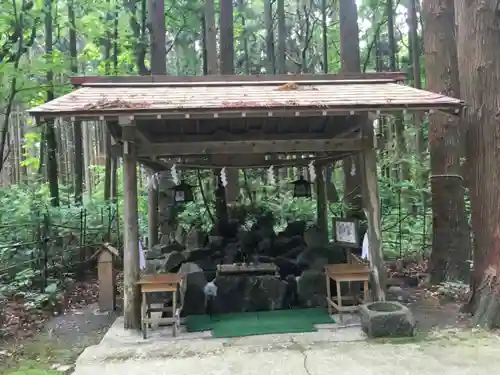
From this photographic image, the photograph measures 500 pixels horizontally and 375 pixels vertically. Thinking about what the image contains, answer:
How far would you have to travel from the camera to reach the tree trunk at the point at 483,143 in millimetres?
5953

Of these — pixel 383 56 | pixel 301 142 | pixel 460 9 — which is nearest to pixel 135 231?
pixel 301 142

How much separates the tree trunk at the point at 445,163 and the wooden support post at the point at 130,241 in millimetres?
5156

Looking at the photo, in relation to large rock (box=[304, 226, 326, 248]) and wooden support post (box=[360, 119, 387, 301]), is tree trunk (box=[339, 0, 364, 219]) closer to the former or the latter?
large rock (box=[304, 226, 326, 248])

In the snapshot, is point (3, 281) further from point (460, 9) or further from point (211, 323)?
point (460, 9)

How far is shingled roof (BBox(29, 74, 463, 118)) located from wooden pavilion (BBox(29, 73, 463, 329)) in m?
0.01

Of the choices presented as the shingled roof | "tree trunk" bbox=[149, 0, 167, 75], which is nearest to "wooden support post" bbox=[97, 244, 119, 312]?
the shingled roof

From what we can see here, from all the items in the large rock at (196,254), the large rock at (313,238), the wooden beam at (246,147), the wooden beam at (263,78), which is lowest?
the large rock at (196,254)

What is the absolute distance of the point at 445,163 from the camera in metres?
7.95

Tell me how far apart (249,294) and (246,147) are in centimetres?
234

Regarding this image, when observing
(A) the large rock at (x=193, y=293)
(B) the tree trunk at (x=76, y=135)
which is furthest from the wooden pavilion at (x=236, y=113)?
(B) the tree trunk at (x=76, y=135)

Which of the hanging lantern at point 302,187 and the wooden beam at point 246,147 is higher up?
the wooden beam at point 246,147

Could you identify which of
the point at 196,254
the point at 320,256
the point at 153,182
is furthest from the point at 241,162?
the point at 320,256

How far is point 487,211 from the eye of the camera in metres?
6.08

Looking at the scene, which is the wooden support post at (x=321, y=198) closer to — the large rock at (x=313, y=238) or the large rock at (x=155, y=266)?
the large rock at (x=313, y=238)
